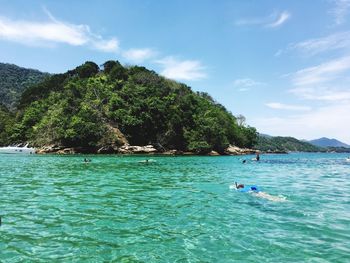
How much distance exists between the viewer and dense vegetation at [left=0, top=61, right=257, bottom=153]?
282ft

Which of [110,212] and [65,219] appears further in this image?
[110,212]

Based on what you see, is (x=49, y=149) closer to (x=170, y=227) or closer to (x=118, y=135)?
(x=118, y=135)

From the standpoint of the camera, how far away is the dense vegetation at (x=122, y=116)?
86.0m

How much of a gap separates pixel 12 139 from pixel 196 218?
359 feet

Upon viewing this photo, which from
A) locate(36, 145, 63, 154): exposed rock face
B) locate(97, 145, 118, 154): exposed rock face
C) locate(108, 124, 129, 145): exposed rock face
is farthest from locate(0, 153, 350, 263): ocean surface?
locate(108, 124, 129, 145): exposed rock face

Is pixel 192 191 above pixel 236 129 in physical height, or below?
below

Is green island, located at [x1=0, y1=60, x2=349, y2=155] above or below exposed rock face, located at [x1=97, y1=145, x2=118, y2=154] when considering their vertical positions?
above

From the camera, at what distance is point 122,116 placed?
3593 inches

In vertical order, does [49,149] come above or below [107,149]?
below

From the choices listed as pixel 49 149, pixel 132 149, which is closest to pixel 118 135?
pixel 132 149

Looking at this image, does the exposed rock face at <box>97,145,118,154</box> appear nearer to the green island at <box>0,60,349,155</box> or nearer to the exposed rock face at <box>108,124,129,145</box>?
the green island at <box>0,60,349,155</box>

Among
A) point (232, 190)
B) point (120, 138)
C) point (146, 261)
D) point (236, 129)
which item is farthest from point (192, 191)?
point (236, 129)

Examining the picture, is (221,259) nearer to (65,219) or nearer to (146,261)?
(146,261)

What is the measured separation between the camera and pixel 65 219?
12820 millimetres
